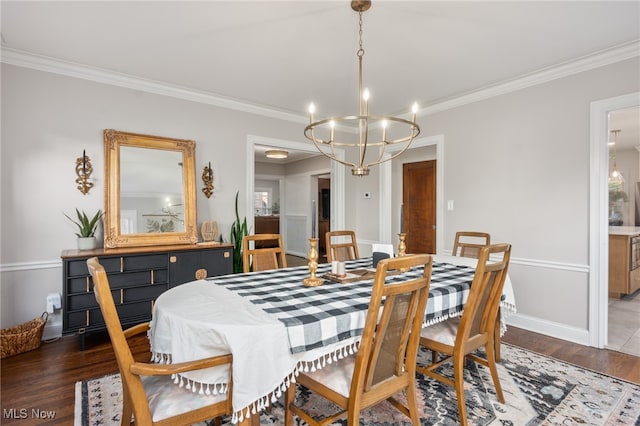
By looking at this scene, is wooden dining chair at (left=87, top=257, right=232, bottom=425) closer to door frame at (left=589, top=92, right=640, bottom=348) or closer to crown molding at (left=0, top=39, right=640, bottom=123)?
crown molding at (left=0, top=39, right=640, bottom=123)

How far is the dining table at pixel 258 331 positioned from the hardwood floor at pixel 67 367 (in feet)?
3.63

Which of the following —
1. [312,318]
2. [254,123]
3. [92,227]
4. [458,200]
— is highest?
[254,123]

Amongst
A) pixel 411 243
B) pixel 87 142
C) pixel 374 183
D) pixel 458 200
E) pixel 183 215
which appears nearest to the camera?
pixel 87 142

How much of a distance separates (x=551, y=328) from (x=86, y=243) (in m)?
4.45

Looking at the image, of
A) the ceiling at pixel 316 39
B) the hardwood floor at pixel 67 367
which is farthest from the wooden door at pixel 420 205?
the hardwood floor at pixel 67 367

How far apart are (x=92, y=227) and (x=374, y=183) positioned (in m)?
3.59

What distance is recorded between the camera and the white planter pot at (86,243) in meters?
2.94

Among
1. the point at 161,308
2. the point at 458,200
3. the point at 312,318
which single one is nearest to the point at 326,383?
the point at 312,318

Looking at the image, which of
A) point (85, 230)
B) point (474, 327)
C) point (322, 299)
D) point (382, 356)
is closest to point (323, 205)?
point (85, 230)

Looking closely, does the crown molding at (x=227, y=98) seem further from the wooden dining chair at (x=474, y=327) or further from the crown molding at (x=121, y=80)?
the wooden dining chair at (x=474, y=327)

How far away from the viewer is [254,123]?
13.8ft

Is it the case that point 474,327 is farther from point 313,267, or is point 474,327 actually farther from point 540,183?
point 540,183

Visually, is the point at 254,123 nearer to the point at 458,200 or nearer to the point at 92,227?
the point at 92,227

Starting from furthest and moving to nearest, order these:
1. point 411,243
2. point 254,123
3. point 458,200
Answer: point 411,243 → point 254,123 → point 458,200
